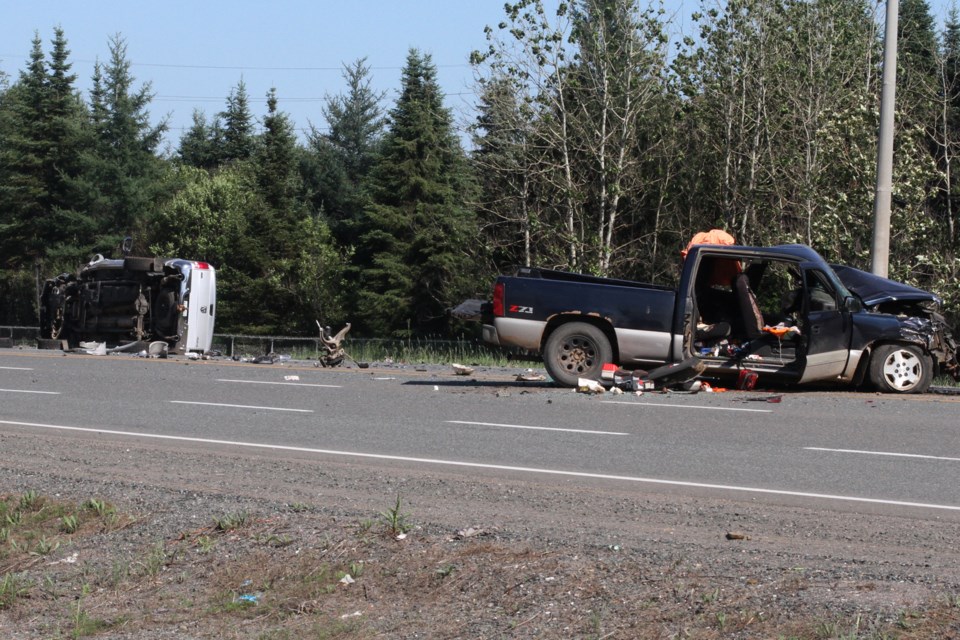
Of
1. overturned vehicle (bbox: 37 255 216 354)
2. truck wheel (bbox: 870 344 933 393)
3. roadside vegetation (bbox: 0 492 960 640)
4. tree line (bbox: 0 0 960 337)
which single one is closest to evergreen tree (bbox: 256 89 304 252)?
tree line (bbox: 0 0 960 337)

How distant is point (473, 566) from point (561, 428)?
622 centimetres

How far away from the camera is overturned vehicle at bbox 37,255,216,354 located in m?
28.4

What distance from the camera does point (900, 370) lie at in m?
15.5

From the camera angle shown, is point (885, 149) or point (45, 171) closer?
point (885, 149)

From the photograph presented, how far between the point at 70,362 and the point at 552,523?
685 inches

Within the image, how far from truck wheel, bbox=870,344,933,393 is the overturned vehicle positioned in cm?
1759

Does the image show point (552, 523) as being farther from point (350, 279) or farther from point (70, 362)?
point (350, 279)

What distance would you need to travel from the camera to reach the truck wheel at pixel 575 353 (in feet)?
51.9

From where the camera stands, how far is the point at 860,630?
208 inches

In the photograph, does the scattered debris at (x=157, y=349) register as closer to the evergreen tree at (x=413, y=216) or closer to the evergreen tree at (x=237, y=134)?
the evergreen tree at (x=413, y=216)

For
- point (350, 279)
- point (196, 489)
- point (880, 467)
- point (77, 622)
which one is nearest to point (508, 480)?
point (196, 489)

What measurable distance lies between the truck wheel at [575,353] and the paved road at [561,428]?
323mm

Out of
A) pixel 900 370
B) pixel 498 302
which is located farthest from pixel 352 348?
pixel 900 370

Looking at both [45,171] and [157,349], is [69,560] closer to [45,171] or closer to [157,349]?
[157,349]
